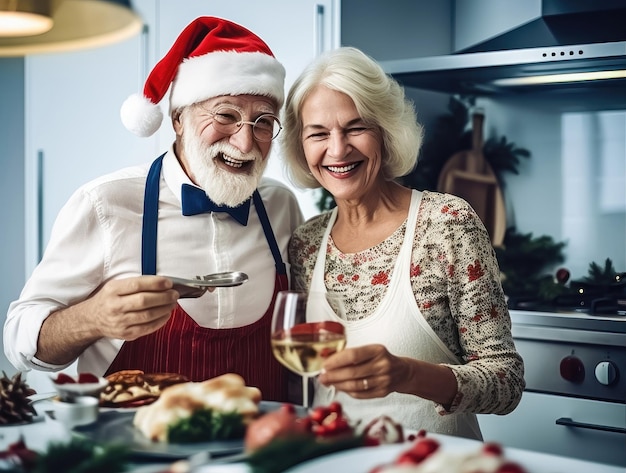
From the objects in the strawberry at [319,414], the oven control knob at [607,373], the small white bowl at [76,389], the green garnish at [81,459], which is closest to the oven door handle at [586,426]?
the oven control knob at [607,373]

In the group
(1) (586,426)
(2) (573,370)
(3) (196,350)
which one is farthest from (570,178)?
(3) (196,350)

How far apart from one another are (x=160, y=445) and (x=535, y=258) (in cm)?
179

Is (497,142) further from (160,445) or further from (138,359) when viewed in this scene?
(160,445)

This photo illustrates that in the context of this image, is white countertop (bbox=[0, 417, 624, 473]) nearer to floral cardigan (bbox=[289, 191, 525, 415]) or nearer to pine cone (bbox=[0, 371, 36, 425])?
pine cone (bbox=[0, 371, 36, 425])

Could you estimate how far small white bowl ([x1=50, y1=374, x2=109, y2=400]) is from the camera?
0.99 m

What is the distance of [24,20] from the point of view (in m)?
0.84

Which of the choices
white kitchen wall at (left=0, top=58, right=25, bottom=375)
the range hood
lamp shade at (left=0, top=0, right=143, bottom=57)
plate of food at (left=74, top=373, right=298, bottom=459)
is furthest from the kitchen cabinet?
white kitchen wall at (left=0, top=58, right=25, bottom=375)

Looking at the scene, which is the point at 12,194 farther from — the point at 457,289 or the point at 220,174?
the point at 457,289

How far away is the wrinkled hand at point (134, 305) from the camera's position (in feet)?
3.77

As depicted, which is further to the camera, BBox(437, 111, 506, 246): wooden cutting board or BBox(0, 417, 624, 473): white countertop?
BBox(437, 111, 506, 246): wooden cutting board

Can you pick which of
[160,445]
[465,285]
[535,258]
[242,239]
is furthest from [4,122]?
[160,445]

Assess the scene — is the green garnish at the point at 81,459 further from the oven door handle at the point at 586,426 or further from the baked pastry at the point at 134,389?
the oven door handle at the point at 586,426

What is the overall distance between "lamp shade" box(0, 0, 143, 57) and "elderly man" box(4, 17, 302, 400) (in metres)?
0.58

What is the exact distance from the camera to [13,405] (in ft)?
3.42
